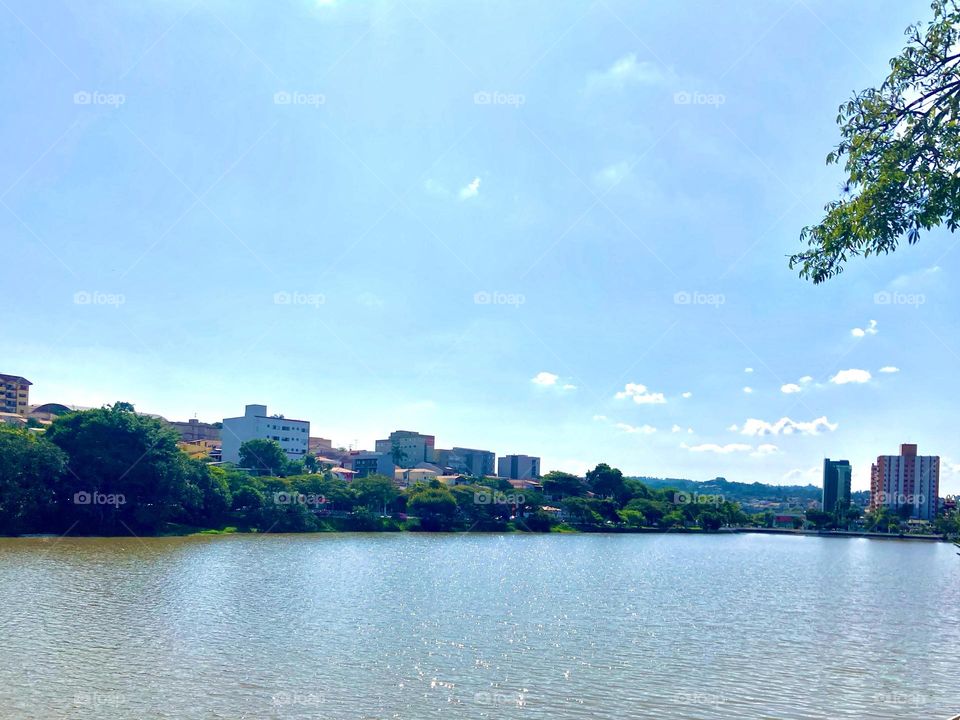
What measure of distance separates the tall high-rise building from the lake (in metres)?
159

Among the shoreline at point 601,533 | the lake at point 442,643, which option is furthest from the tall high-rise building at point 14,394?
the lake at point 442,643

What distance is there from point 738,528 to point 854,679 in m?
178

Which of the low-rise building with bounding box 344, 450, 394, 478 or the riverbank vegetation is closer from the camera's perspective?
the riverbank vegetation

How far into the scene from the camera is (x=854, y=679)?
25.1 metres

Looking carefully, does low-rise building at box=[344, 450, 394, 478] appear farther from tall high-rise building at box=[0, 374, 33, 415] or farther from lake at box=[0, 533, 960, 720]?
lake at box=[0, 533, 960, 720]

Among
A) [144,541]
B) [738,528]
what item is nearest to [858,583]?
[144,541]

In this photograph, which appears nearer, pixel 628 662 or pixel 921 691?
pixel 921 691

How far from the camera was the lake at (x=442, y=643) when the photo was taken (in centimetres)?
2050

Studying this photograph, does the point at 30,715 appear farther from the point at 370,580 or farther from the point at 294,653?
the point at 370,580

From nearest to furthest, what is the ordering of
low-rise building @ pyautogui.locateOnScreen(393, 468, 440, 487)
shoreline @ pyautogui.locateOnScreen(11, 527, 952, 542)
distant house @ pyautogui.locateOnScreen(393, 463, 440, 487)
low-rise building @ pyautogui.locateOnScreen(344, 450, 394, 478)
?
1. shoreline @ pyautogui.locateOnScreen(11, 527, 952, 542)
2. distant house @ pyautogui.locateOnScreen(393, 463, 440, 487)
3. low-rise building @ pyautogui.locateOnScreen(393, 468, 440, 487)
4. low-rise building @ pyautogui.locateOnScreen(344, 450, 394, 478)

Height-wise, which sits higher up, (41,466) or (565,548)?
(41,466)

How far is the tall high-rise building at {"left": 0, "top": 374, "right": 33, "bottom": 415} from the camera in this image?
191 meters

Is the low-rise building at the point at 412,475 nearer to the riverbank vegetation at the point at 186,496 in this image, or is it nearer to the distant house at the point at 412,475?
the distant house at the point at 412,475

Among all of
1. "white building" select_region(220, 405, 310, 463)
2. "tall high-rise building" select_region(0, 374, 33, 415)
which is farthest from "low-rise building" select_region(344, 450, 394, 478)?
"tall high-rise building" select_region(0, 374, 33, 415)
